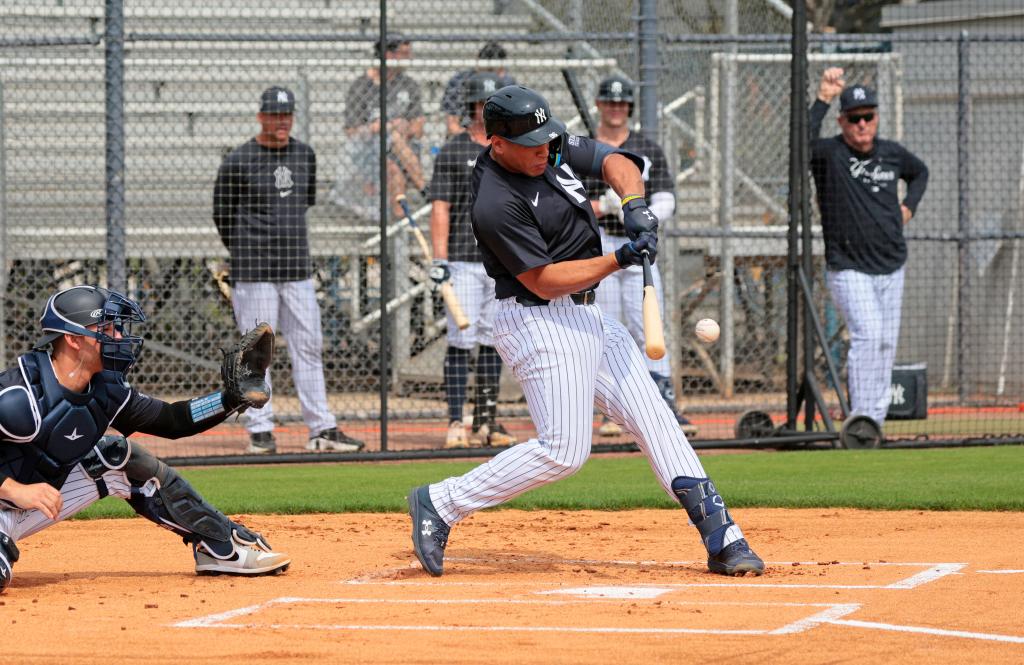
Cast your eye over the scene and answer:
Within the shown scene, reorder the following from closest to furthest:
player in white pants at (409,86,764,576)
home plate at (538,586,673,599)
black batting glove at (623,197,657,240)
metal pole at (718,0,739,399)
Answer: home plate at (538,586,673,599), black batting glove at (623,197,657,240), player in white pants at (409,86,764,576), metal pole at (718,0,739,399)

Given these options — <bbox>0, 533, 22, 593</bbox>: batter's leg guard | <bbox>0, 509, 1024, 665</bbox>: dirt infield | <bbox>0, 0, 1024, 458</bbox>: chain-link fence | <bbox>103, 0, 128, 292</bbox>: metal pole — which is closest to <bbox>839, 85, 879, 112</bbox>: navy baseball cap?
<bbox>0, 0, 1024, 458</bbox>: chain-link fence

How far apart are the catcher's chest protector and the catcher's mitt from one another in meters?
0.44

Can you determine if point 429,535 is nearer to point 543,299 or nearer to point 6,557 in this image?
point 543,299

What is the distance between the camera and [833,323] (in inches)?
540

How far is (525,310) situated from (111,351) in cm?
155

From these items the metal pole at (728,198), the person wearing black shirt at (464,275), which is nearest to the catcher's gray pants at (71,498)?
the person wearing black shirt at (464,275)

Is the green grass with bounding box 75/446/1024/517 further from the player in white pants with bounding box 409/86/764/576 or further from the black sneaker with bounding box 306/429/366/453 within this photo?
the player in white pants with bounding box 409/86/764/576

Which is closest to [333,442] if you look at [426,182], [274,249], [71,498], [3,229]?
[274,249]

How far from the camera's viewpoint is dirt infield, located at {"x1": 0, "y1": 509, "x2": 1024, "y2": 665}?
4301 millimetres

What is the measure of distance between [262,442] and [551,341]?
4685 millimetres

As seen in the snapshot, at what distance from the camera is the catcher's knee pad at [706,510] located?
5.69m

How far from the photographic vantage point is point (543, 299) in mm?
5734

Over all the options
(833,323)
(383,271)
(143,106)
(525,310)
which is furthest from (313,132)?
(525,310)

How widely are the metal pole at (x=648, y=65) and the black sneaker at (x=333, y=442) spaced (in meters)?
2.97
